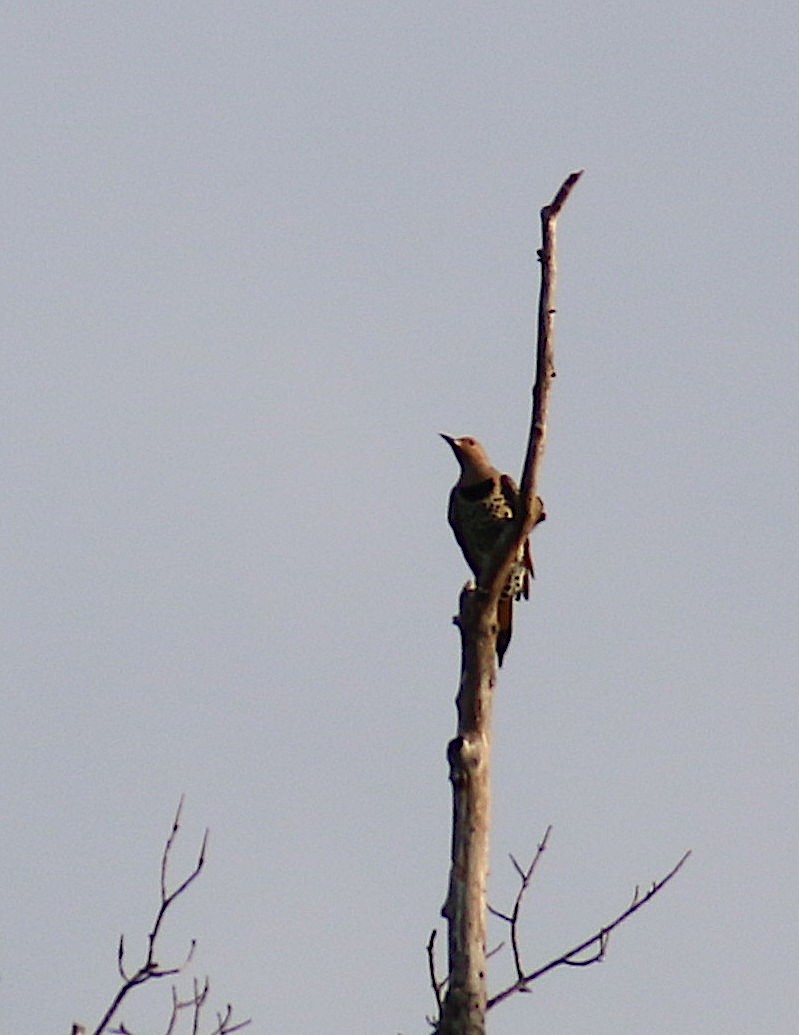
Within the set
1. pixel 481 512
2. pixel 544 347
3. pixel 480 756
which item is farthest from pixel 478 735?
pixel 481 512

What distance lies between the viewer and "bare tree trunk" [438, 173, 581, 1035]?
6.29m

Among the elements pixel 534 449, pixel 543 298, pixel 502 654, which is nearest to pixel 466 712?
pixel 534 449

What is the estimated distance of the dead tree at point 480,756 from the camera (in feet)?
20.6

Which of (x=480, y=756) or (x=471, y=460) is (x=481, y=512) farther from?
(x=480, y=756)

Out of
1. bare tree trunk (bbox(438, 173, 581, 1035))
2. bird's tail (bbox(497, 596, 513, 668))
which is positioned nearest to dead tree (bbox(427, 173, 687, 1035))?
bare tree trunk (bbox(438, 173, 581, 1035))

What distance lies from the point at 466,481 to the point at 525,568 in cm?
Result: 98

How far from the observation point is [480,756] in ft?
22.1


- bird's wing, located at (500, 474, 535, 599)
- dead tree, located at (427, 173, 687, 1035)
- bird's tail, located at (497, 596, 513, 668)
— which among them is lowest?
dead tree, located at (427, 173, 687, 1035)

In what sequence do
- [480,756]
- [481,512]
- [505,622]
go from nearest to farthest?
[480,756] < [505,622] < [481,512]

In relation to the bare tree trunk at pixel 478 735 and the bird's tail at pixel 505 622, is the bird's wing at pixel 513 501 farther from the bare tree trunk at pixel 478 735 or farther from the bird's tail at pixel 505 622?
the bare tree trunk at pixel 478 735

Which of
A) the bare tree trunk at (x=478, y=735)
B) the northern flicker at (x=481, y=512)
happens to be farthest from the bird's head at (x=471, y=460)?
the bare tree trunk at (x=478, y=735)

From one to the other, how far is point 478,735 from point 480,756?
116 mm

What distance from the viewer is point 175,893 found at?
5832 millimetres

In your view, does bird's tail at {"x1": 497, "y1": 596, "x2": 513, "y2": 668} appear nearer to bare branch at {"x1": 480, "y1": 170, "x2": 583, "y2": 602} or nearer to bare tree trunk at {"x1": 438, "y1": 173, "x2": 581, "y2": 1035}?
bare tree trunk at {"x1": 438, "y1": 173, "x2": 581, "y2": 1035}
